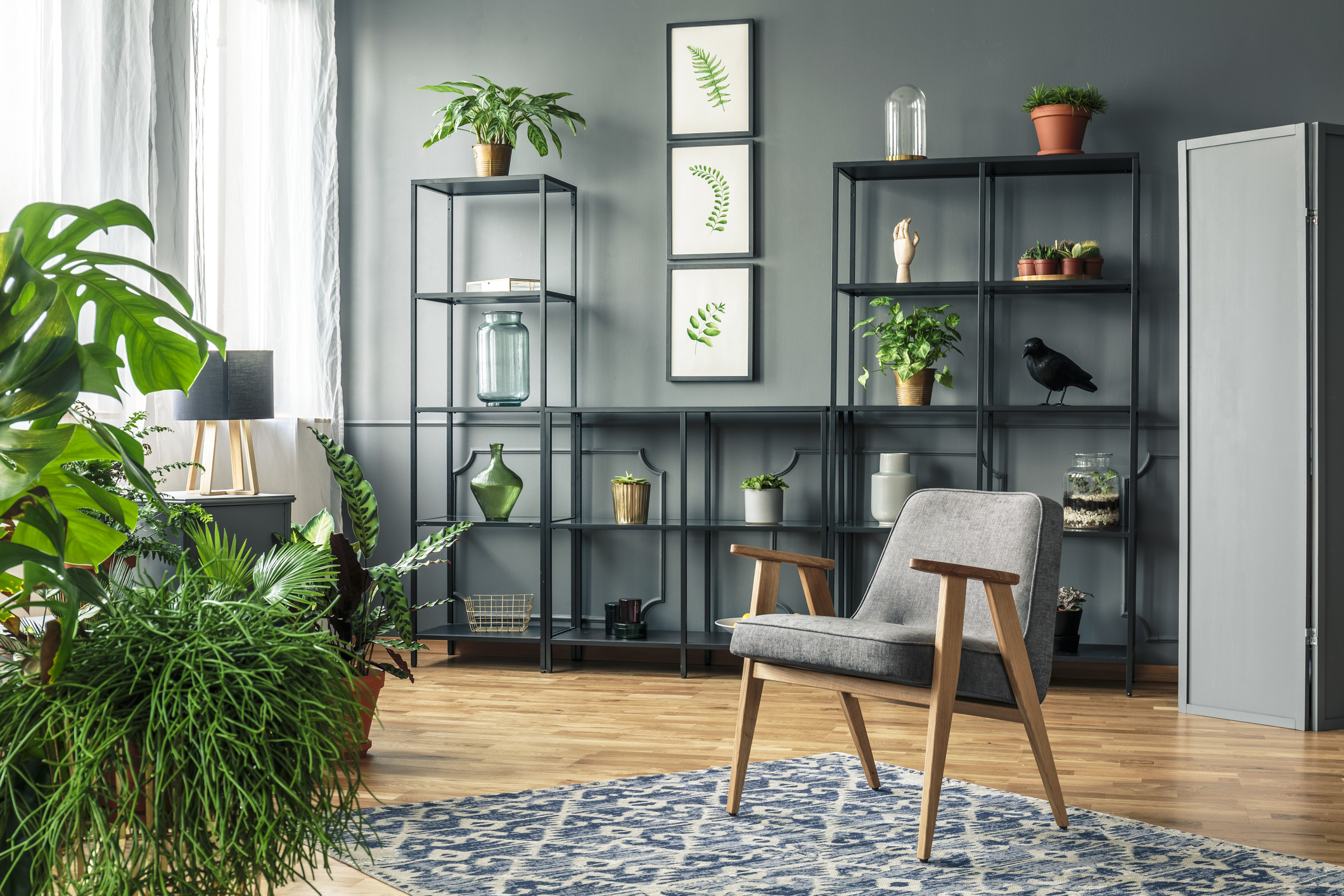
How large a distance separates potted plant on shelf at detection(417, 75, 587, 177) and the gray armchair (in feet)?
7.92

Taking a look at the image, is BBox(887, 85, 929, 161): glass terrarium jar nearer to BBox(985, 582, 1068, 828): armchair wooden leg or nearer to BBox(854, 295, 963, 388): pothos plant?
BBox(854, 295, 963, 388): pothos plant

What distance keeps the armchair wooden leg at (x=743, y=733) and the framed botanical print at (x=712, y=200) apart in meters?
2.40

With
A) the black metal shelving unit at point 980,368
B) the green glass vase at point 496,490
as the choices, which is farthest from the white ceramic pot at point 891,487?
the green glass vase at point 496,490

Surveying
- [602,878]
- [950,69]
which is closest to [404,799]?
[602,878]

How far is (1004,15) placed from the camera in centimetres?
459

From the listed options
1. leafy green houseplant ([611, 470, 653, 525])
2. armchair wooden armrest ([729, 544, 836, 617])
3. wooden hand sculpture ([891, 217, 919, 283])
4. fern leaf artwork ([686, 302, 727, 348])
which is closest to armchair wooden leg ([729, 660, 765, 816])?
armchair wooden armrest ([729, 544, 836, 617])

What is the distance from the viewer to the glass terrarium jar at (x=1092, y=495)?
4.30 m

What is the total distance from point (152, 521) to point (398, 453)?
2.41m

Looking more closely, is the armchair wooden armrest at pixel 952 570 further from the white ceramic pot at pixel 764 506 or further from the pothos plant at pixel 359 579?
the white ceramic pot at pixel 764 506

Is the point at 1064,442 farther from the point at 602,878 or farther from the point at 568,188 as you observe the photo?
the point at 602,878

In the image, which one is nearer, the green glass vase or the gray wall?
the gray wall

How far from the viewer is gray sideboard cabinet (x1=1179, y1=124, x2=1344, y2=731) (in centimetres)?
378

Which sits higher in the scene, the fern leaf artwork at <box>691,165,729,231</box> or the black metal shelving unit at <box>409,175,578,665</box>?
the fern leaf artwork at <box>691,165,729,231</box>

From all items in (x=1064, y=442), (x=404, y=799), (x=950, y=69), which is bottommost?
(x=404, y=799)
